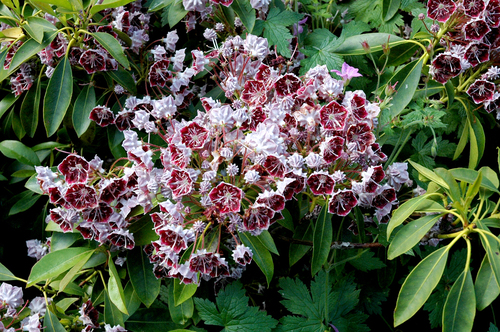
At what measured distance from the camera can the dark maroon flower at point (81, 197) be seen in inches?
49.0

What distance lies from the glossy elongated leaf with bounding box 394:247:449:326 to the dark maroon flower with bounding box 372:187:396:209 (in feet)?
0.64

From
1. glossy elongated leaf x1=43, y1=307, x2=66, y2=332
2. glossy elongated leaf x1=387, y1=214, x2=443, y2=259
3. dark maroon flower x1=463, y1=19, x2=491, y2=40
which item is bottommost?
glossy elongated leaf x1=43, y1=307, x2=66, y2=332

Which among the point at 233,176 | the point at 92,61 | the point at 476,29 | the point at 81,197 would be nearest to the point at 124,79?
the point at 92,61

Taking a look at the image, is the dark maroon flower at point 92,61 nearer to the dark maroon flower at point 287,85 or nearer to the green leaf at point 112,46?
the green leaf at point 112,46

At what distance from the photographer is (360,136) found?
1.23m

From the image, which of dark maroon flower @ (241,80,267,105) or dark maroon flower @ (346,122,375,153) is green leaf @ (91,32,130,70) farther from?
dark maroon flower @ (346,122,375,153)

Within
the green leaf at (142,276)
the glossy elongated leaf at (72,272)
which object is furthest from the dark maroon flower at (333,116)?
the glossy elongated leaf at (72,272)

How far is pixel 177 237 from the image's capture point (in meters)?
1.18

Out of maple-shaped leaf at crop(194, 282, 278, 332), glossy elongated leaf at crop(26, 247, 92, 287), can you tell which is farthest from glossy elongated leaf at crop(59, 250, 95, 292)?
maple-shaped leaf at crop(194, 282, 278, 332)

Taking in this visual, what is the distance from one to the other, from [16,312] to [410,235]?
4.01 ft

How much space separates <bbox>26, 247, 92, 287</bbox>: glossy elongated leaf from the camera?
4.46ft

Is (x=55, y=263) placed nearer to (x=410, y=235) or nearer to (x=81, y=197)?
(x=81, y=197)

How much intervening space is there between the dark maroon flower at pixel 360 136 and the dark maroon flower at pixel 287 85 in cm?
25

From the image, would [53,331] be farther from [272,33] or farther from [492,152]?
[492,152]
